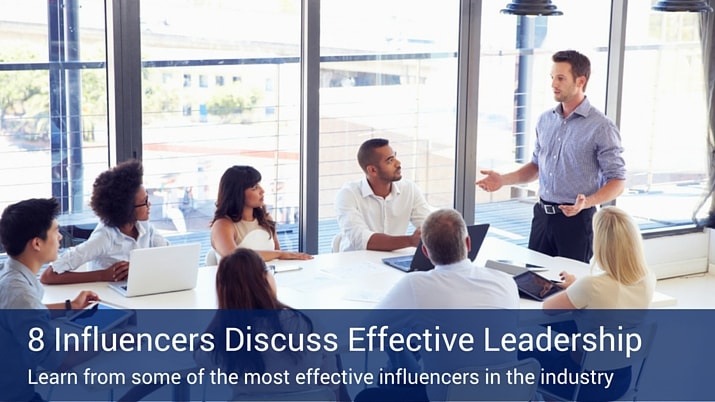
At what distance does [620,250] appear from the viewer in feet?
11.2

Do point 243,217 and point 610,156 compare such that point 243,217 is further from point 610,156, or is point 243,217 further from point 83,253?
point 610,156

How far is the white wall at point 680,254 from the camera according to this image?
6957 mm

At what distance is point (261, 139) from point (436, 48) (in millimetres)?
1308

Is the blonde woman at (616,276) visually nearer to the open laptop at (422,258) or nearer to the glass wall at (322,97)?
the open laptop at (422,258)

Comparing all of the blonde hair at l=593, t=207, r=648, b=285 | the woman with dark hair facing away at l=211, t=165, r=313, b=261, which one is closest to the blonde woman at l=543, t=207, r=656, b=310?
the blonde hair at l=593, t=207, r=648, b=285

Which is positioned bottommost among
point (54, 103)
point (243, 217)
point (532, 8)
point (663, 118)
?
point (243, 217)

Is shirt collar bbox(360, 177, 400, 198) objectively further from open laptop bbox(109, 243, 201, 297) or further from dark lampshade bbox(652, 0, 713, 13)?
dark lampshade bbox(652, 0, 713, 13)

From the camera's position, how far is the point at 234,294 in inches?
114

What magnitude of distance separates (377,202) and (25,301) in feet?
→ 6.99

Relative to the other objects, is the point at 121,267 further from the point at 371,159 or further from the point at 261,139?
the point at 261,139

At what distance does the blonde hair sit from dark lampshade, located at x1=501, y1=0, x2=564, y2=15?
1.31 meters

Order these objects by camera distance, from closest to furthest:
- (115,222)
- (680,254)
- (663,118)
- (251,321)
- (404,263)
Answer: (251,321) → (115,222) → (404,263) → (663,118) → (680,254)

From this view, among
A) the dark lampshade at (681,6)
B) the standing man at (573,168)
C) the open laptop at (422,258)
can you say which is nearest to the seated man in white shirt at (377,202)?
the open laptop at (422,258)

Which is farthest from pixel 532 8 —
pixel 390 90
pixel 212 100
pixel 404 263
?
pixel 212 100
